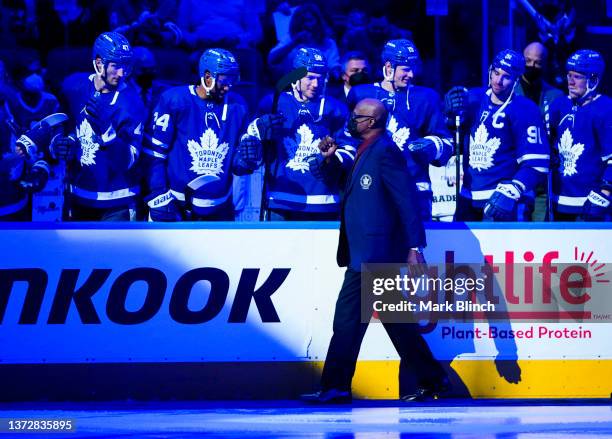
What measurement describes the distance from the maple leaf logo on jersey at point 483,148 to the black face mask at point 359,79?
0.97 m

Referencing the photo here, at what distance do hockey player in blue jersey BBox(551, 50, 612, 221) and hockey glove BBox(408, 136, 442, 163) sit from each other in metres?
1.32

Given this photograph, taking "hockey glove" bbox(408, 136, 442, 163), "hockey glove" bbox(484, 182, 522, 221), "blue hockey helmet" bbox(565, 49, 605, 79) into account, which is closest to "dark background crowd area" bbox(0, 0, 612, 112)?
"blue hockey helmet" bbox(565, 49, 605, 79)

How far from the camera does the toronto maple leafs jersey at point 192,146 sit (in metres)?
9.70

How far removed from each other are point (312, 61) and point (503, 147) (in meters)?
1.49

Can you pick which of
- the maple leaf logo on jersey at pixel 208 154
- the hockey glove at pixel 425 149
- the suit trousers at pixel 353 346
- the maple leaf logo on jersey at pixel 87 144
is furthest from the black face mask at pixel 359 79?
the suit trousers at pixel 353 346

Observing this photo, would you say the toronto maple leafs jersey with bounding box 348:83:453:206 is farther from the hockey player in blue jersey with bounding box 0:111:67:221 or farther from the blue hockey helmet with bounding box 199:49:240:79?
the hockey player in blue jersey with bounding box 0:111:67:221

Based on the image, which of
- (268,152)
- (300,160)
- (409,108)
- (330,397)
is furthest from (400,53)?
(330,397)

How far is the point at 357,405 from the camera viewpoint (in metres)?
8.23

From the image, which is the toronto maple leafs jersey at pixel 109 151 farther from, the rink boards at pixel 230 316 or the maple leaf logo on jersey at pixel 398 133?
the maple leaf logo on jersey at pixel 398 133

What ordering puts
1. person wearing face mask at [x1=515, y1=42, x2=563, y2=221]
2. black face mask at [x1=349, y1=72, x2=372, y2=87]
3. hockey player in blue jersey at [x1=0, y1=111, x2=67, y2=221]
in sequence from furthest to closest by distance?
person wearing face mask at [x1=515, y1=42, x2=563, y2=221] → black face mask at [x1=349, y1=72, x2=372, y2=87] → hockey player in blue jersey at [x1=0, y1=111, x2=67, y2=221]

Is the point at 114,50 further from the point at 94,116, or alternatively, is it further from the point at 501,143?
the point at 501,143

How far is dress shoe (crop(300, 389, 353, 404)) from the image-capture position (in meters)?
8.13

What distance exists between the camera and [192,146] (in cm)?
971

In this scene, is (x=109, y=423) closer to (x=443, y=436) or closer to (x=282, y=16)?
(x=443, y=436)
